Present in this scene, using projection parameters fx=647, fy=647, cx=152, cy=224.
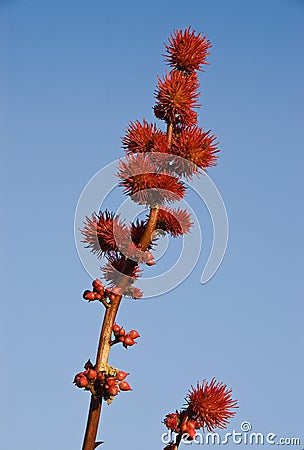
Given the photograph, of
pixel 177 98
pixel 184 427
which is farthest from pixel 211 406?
pixel 177 98

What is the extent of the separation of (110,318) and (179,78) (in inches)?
44.0

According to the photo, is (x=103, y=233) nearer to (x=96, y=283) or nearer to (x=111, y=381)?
(x=96, y=283)

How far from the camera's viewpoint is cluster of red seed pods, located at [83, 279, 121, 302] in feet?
8.51

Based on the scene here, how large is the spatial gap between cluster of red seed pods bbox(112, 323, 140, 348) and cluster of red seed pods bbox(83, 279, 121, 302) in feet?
0.39

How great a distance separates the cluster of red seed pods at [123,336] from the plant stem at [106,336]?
3 centimetres

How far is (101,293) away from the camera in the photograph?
2.61 metres

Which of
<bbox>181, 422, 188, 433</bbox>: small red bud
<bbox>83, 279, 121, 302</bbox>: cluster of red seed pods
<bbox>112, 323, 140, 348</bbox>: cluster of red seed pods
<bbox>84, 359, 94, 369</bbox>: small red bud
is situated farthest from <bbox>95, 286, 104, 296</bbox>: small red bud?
<bbox>181, 422, 188, 433</bbox>: small red bud

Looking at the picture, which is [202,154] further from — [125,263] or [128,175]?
[125,263]

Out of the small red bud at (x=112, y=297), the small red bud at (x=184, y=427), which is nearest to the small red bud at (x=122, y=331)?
the small red bud at (x=112, y=297)

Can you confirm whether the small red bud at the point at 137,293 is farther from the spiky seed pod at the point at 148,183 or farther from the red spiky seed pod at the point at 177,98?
the red spiky seed pod at the point at 177,98

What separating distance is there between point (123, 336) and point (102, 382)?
22 centimetres

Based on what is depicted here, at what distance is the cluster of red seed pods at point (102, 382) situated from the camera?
240 cm

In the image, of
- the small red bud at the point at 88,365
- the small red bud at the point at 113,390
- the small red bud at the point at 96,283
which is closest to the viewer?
the small red bud at the point at 113,390

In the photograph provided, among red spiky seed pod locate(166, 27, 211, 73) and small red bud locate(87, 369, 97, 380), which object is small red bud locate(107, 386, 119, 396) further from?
red spiky seed pod locate(166, 27, 211, 73)
